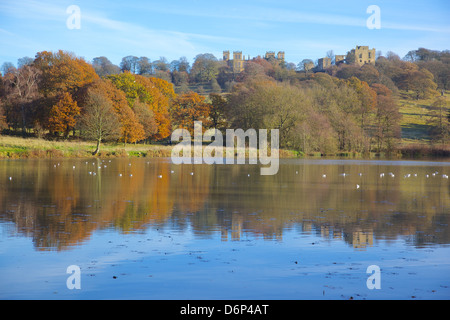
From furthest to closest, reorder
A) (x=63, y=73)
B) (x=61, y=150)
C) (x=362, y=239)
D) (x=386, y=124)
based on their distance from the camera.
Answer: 1. (x=386, y=124)
2. (x=63, y=73)
3. (x=61, y=150)
4. (x=362, y=239)

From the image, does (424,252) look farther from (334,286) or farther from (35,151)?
(35,151)

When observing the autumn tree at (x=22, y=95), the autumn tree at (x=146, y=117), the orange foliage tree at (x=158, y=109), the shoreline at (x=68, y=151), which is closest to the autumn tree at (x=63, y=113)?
the shoreline at (x=68, y=151)

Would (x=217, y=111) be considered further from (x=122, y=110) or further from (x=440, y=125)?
(x=440, y=125)

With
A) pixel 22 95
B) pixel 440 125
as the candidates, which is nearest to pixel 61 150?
pixel 22 95

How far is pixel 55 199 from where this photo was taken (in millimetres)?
16891

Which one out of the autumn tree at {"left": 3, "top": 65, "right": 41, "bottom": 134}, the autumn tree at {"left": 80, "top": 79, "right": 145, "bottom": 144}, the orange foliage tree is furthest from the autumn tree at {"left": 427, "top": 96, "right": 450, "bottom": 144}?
the autumn tree at {"left": 3, "top": 65, "right": 41, "bottom": 134}

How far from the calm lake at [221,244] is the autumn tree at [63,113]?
121 feet

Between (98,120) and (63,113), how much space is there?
724 cm

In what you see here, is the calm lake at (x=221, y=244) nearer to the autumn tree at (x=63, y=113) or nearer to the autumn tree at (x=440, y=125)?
the autumn tree at (x=63, y=113)

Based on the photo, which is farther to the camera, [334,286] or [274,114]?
[274,114]

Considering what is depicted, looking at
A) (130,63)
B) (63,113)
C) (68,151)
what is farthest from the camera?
(130,63)

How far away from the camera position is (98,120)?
5044 cm
